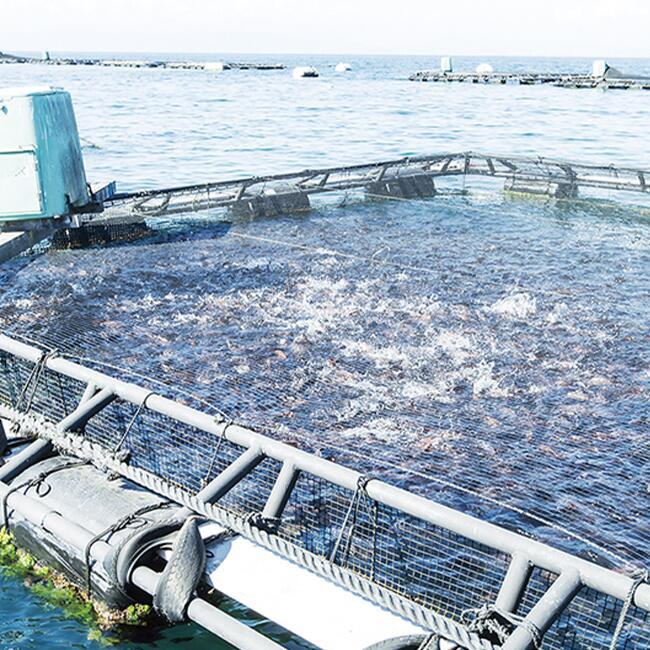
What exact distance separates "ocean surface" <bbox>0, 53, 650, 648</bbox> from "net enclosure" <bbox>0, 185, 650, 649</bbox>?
5 centimetres

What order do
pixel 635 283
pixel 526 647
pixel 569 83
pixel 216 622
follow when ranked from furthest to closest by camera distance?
pixel 569 83 → pixel 635 283 → pixel 216 622 → pixel 526 647

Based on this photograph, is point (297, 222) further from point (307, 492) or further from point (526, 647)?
point (526, 647)

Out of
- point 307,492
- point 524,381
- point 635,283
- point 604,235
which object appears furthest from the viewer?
point 604,235

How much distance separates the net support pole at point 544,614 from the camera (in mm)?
4996

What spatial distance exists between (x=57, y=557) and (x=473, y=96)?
3755 inches

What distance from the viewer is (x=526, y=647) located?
4969 millimetres

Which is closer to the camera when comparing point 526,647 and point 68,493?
point 526,647

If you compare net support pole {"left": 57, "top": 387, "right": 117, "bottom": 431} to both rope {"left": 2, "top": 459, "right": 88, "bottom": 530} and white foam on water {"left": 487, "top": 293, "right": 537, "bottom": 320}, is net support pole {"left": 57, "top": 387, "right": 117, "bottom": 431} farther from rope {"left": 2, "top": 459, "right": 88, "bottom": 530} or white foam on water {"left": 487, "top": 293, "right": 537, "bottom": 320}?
white foam on water {"left": 487, "top": 293, "right": 537, "bottom": 320}

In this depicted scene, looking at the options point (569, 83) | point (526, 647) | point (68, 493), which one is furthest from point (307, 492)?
point (569, 83)

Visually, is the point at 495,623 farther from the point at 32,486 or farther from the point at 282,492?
the point at 32,486

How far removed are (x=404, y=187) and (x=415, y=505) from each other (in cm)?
2106

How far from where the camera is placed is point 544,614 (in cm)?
513

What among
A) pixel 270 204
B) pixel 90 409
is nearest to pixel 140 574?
pixel 90 409

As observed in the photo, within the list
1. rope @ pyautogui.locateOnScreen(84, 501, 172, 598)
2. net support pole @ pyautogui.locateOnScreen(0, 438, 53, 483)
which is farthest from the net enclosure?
net support pole @ pyautogui.locateOnScreen(0, 438, 53, 483)
